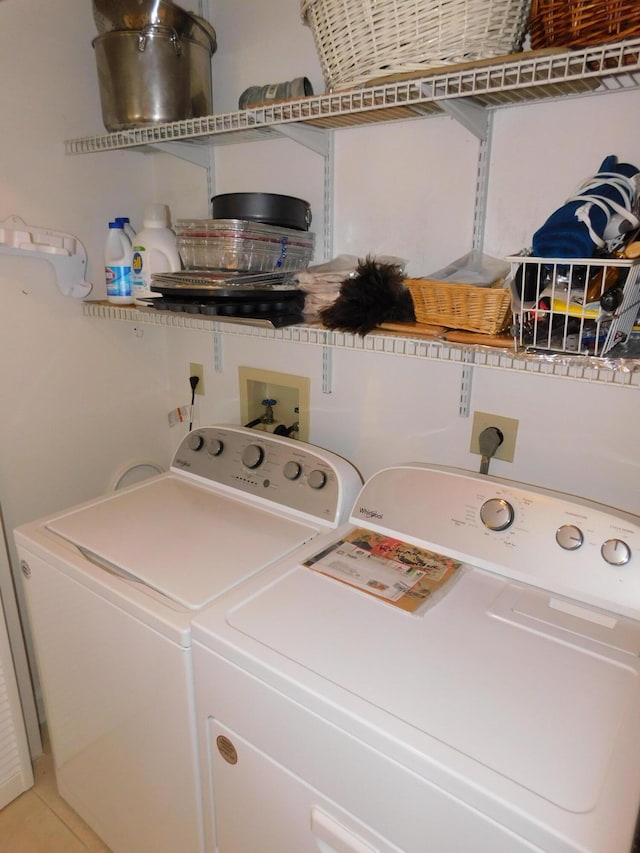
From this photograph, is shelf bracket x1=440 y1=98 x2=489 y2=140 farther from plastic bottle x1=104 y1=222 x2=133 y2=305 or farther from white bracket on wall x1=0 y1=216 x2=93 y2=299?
white bracket on wall x1=0 y1=216 x2=93 y2=299

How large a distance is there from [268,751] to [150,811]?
22.6 inches

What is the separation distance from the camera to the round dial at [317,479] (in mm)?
1407

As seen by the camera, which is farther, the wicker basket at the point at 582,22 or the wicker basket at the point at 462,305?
the wicker basket at the point at 462,305

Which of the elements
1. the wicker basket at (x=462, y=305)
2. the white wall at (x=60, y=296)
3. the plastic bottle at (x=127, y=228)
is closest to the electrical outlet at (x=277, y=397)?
the white wall at (x=60, y=296)

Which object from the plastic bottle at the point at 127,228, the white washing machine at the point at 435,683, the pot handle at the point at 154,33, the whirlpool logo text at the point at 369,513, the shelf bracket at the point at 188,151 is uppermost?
the pot handle at the point at 154,33

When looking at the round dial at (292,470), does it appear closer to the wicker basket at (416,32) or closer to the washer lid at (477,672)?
the washer lid at (477,672)

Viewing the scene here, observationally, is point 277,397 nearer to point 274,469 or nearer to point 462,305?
point 274,469

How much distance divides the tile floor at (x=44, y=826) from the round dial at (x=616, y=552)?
1562mm

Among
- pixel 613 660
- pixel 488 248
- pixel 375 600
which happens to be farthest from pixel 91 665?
pixel 488 248

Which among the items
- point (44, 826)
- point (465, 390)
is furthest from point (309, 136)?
point (44, 826)

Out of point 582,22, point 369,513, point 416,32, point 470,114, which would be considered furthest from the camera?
point 369,513

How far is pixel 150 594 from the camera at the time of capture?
Result: 3.70 feet

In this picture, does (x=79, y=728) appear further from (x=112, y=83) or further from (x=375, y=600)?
(x=112, y=83)

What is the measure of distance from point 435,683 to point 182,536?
70 cm
